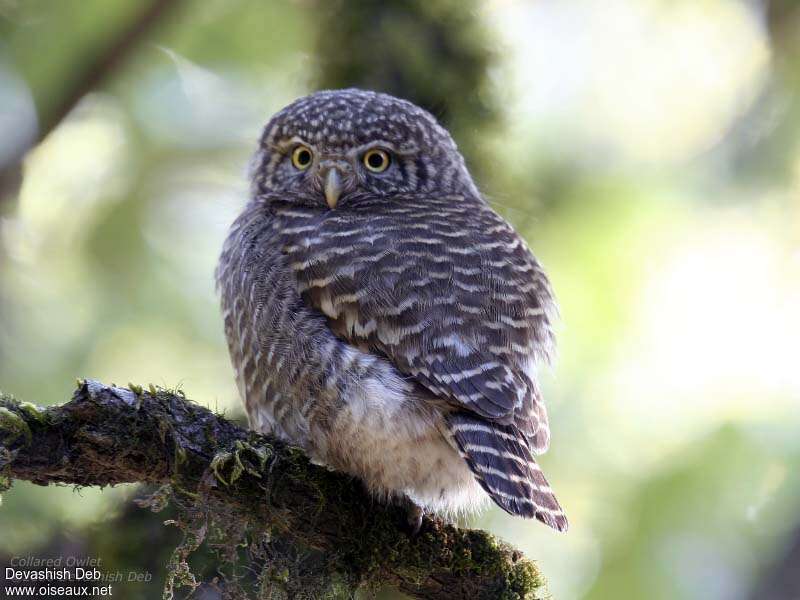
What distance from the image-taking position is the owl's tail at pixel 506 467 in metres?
2.92

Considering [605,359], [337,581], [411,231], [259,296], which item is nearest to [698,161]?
[605,359]

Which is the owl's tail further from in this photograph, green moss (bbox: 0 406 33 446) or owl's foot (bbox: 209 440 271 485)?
green moss (bbox: 0 406 33 446)

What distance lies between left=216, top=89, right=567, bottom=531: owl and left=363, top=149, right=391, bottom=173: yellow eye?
0.39 metres

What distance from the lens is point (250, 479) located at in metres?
2.88

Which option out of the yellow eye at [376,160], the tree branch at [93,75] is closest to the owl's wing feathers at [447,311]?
the yellow eye at [376,160]

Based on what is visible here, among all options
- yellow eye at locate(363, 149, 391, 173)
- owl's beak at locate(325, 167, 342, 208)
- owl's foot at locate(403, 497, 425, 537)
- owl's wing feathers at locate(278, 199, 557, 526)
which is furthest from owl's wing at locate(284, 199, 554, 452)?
yellow eye at locate(363, 149, 391, 173)

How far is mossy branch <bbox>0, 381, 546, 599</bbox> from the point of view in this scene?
260 centimetres

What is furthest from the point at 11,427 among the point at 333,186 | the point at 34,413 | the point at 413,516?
the point at 333,186

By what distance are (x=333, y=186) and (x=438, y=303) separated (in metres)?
1.00

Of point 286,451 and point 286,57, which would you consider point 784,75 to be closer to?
point 286,57

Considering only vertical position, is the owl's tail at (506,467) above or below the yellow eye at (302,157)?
below

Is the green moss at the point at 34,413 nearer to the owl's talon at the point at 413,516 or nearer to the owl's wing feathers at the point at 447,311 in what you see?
the owl's wing feathers at the point at 447,311

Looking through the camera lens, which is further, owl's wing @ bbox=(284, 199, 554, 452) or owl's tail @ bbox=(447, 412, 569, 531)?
owl's wing @ bbox=(284, 199, 554, 452)

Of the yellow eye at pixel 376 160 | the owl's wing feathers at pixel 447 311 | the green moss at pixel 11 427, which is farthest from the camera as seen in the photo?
the yellow eye at pixel 376 160
